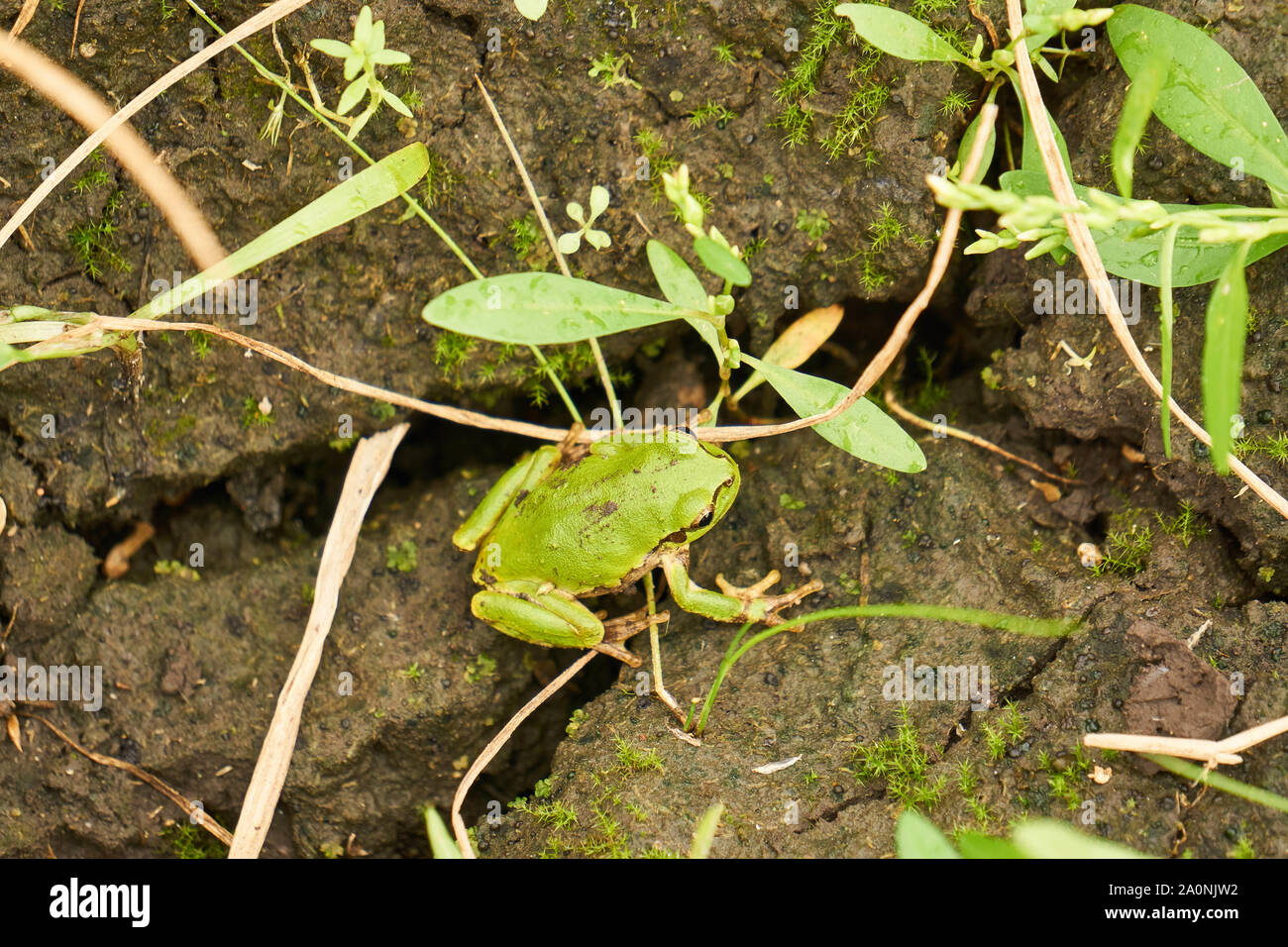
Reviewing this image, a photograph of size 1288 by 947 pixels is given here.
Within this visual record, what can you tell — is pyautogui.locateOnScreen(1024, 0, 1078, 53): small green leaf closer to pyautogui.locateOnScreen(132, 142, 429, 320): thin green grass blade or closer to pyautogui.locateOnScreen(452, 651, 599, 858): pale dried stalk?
pyautogui.locateOnScreen(132, 142, 429, 320): thin green grass blade

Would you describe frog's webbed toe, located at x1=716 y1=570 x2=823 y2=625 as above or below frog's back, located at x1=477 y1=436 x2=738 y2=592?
below

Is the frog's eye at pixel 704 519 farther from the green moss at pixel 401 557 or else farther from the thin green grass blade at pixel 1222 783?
the thin green grass blade at pixel 1222 783

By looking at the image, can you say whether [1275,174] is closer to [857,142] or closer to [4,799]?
[857,142]

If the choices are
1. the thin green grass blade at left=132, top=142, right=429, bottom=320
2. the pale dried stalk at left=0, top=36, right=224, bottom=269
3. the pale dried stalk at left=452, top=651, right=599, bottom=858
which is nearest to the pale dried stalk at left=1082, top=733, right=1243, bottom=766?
the pale dried stalk at left=452, top=651, right=599, bottom=858

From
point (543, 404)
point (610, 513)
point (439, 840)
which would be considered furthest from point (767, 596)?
point (439, 840)
